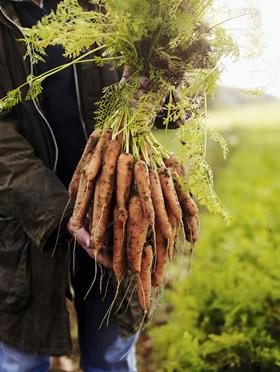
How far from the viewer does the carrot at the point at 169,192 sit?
2086 millimetres

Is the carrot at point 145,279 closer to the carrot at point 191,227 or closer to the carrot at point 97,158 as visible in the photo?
the carrot at point 191,227

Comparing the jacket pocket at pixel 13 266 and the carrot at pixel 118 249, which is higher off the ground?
the carrot at pixel 118 249

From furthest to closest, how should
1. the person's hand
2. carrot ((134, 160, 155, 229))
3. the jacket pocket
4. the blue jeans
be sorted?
the blue jeans
the jacket pocket
the person's hand
carrot ((134, 160, 155, 229))

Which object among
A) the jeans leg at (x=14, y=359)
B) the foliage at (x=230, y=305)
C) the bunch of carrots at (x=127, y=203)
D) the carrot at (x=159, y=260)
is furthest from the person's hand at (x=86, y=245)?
the jeans leg at (x=14, y=359)

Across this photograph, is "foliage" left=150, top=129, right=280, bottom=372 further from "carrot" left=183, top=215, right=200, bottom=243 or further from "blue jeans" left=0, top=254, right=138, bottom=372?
"blue jeans" left=0, top=254, right=138, bottom=372

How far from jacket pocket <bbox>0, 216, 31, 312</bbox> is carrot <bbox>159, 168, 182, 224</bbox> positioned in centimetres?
59

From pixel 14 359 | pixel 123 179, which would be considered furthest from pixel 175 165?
pixel 14 359

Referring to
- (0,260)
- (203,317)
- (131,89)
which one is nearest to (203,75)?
(131,89)

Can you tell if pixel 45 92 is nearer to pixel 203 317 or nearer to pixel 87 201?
pixel 87 201

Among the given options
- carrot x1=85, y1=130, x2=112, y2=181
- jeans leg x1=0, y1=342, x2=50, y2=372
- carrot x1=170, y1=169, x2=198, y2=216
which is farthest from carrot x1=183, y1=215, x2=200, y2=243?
jeans leg x1=0, y1=342, x2=50, y2=372

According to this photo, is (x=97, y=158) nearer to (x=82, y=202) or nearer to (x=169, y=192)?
(x=82, y=202)

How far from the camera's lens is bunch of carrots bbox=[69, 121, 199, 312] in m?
2.04

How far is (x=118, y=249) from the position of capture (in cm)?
207

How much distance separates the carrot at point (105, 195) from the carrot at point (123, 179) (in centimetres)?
2
